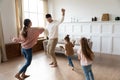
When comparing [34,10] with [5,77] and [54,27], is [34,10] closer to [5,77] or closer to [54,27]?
[54,27]

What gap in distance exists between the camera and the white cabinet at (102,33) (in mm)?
6266

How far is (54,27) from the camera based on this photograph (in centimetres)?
436

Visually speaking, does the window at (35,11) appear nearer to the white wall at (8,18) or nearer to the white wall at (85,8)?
the white wall at (85,8)

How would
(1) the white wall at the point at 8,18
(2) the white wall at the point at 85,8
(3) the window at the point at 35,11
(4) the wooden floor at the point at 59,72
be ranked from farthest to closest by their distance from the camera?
1. (3) the window at the point at 35,11
2. (2) the white wall at the point at 85,8
3. (1) the white wall at the point at 8,18
4. (4) the wooden floor at the point at 59,72

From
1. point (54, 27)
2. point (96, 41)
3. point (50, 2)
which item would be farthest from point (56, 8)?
point (54, 27)

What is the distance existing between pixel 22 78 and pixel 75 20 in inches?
180

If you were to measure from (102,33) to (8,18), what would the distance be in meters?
4.02

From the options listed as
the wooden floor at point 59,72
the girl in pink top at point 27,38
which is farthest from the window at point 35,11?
the girl in pink top at point 27,38

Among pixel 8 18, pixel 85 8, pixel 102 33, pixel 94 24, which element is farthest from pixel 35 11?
pixel 102 33

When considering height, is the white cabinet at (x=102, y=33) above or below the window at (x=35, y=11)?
below

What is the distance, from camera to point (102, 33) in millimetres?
6531

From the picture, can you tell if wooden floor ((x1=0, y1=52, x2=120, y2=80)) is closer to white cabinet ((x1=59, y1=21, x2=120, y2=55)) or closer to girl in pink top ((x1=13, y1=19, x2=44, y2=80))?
girl in pink top ((x1=13, y1=19, x2=44, y2=80))

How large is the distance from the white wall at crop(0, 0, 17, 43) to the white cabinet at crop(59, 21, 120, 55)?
279cm

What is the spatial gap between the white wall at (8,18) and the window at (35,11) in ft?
2.50
